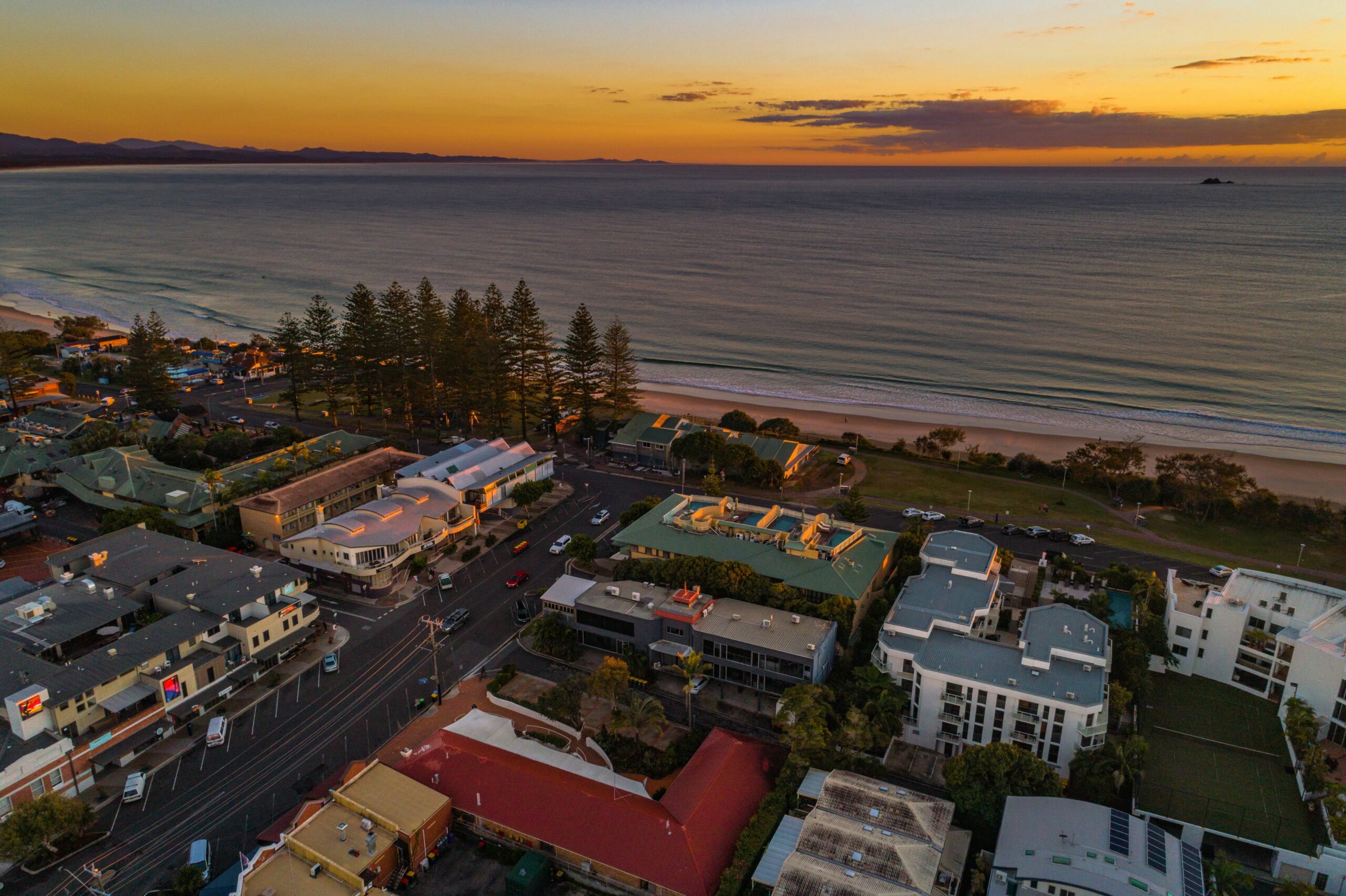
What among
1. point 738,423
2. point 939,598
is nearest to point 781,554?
point 939,598

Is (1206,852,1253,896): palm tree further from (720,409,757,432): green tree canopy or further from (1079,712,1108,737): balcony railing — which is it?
(720,409,757,432): green tree canopy

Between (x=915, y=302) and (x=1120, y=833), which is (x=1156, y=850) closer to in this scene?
(x=1120, y=833)

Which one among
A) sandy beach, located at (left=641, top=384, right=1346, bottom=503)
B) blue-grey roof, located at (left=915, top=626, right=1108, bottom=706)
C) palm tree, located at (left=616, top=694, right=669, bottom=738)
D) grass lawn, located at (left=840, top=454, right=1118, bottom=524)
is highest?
blue-grey roof, located at (left=915, top=626, right=1108, bottom=706)

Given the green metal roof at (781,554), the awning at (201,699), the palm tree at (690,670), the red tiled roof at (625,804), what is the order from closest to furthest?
the red tiled roof at (625,804), the palm tree at (690,670), the awning at (201,699), the green metal roof at (781,554)

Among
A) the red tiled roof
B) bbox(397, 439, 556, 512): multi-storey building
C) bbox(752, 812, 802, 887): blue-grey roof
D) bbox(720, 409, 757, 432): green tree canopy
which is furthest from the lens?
bbox(720, 409, 757, 432): green tree canopy

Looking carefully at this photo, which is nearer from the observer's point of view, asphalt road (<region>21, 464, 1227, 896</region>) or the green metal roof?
asphalt road (<region>21, 464, 1227, 896</region>)

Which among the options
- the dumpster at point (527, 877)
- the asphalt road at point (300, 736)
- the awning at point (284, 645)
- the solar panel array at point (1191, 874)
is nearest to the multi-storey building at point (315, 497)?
the asphalt road at point (300, 736)

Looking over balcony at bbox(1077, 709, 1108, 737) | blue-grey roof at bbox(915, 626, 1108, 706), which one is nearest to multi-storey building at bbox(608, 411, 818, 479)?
blue-grey roof at bbox(915, 626, 1108, 706)

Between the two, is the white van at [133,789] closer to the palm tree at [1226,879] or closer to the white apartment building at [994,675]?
the white apartment building at [994,675]
